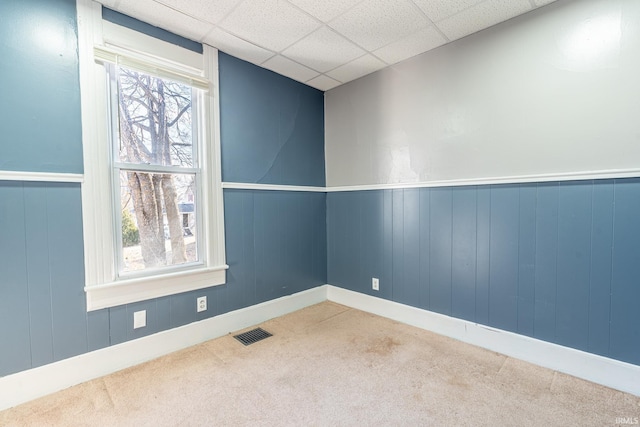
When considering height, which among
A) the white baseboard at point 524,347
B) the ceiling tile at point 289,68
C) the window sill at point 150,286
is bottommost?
the white baseboard at point 524,347

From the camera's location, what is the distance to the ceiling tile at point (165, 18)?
1.91 metres

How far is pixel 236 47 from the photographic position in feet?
7.93

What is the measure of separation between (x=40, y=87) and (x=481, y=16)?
2927mm

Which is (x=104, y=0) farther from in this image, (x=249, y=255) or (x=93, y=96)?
(x=249, y=255)

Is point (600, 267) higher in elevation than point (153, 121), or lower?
lower

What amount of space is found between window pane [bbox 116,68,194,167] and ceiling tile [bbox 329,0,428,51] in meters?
1.36

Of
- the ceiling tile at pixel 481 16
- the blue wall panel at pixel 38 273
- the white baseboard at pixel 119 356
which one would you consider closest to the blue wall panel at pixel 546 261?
the ceiling tile at pixel 481 16

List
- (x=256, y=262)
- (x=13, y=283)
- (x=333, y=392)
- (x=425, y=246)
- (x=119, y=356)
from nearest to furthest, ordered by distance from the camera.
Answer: (x=13, y=283), (x=333, y=392), (x=119, y=356), (x=425, y=246), (x=256, y=262)

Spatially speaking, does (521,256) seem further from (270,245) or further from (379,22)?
(270,245)

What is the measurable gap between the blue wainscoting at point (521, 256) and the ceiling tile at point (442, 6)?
1280 mm

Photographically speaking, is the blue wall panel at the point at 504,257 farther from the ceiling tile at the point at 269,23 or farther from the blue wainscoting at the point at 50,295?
the blue wainscoting at the point at 50,295

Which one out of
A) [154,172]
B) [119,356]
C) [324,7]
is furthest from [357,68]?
[119,356]

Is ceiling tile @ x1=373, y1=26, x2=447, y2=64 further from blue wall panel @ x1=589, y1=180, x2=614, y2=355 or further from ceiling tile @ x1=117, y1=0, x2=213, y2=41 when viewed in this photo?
blue wall panel @ x1=589, y1=180, x2=614, y2=355

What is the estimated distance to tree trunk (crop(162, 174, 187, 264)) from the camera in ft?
7.41
